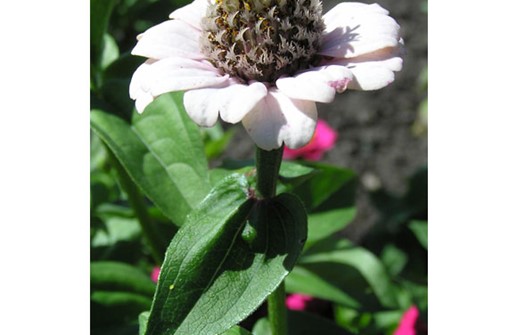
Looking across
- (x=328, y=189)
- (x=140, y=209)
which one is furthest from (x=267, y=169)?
(x=328, y=189)

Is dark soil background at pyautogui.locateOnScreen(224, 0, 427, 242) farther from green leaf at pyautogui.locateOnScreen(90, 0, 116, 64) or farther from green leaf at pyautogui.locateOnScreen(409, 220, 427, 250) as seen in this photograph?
green leaf at pyautogui.locateOnScreen(90, 0, 116, 64)

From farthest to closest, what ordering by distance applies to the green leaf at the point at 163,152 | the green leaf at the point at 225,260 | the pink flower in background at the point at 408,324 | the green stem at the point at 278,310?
the pink flower in background at the point at 408,324 < the green leaf at the point at 163,152 < the green stem at the point at 278,310 < the green leaf at the point at 225,260

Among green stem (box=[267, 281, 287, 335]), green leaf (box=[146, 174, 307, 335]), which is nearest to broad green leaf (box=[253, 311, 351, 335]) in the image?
green stem (box=[267, 281, 287, 335])

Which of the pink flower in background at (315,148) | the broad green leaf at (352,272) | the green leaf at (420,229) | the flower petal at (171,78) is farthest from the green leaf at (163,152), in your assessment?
the pink flower in background at (315,148)

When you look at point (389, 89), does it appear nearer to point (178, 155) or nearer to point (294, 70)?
point (178, 155)

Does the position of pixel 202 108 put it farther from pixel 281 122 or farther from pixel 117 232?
pixel 117 232

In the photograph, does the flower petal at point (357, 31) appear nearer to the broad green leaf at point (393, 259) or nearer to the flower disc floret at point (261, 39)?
the flower disc floret at point (261, 39)
